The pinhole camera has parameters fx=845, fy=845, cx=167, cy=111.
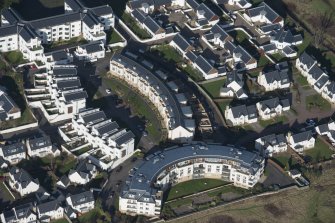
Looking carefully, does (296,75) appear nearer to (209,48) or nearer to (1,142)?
(209,48)

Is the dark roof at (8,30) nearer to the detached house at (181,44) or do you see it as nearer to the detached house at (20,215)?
the detached house at (181,44)

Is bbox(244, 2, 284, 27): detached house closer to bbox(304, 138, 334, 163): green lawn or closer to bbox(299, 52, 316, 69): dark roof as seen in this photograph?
bbox(299, 52, 316, 69): dark roof

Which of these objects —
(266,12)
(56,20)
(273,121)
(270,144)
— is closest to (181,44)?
(266,12)

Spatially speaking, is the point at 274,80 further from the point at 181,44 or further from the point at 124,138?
the point at 124,138

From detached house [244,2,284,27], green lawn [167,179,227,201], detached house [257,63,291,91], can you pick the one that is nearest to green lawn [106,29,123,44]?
detached house [244,2,284,27]

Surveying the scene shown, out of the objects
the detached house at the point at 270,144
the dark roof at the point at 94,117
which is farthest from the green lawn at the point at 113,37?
the detached house at the point at 270,144
